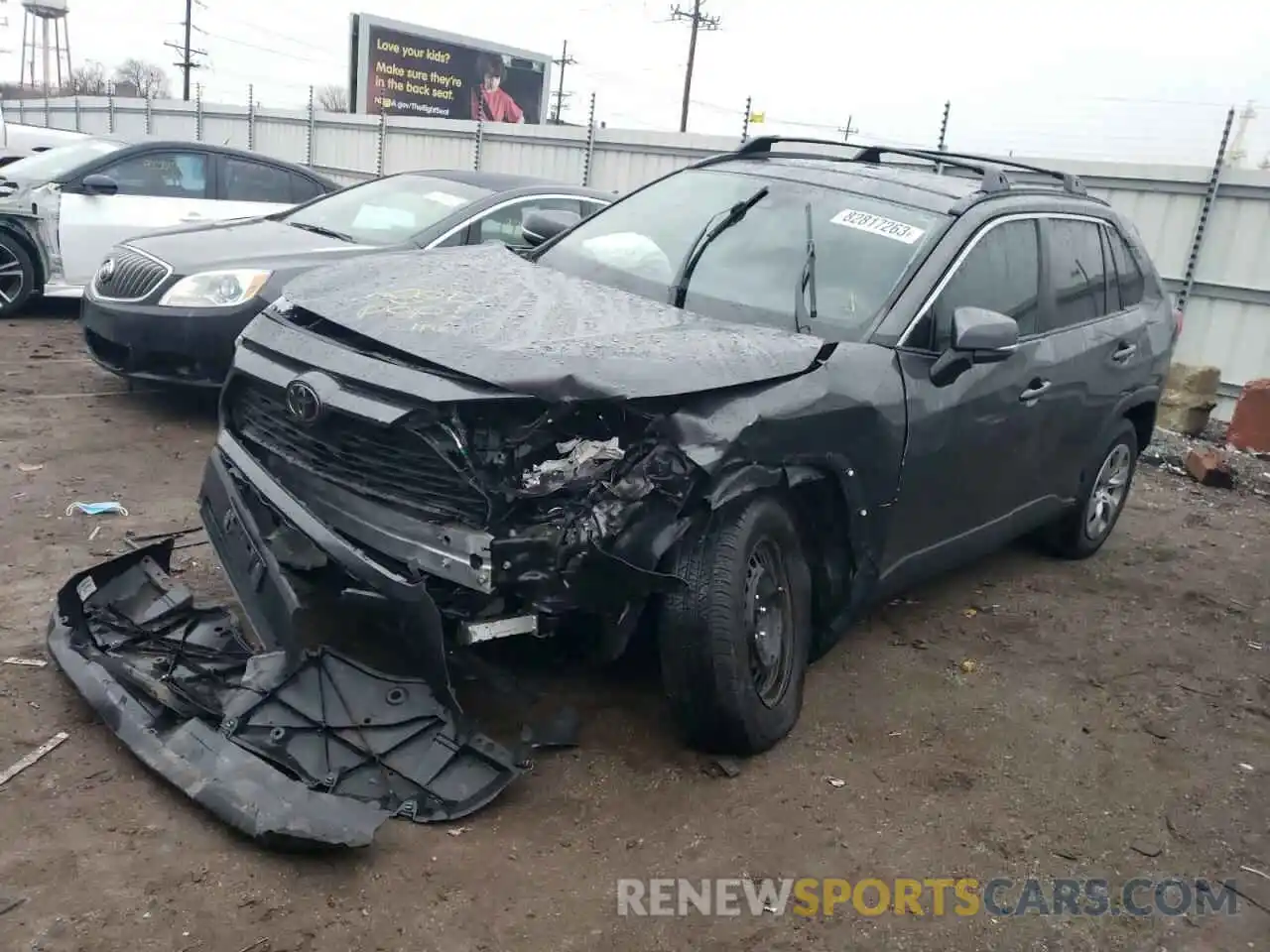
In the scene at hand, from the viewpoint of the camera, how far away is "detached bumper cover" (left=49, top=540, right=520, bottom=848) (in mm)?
2650

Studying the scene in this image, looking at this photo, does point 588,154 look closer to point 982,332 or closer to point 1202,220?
point 1202,220

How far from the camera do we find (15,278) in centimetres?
874

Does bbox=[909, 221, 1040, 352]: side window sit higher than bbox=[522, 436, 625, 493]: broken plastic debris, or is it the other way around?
bbox=[909, 221, 1040, 352]: side window

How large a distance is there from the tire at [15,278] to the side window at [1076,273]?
316 inches

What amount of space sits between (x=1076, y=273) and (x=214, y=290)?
4532 millimetres

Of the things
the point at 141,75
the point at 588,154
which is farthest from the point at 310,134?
the point at 141,75

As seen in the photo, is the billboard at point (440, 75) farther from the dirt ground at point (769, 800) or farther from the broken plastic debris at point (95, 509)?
the dirt ground at point (769, 800)

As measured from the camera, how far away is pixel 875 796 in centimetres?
337

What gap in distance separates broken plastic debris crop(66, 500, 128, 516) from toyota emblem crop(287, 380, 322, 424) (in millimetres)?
2114

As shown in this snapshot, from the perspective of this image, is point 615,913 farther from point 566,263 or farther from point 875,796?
point 566,263

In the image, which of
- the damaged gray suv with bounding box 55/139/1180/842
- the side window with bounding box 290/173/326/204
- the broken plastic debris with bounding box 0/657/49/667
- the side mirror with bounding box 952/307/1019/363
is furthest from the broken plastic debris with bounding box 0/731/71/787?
the side window with bounding box 290/173/326/204

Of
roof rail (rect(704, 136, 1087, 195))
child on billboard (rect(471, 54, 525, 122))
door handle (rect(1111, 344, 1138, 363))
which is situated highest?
child on billboard (rect(471, 54, 525, 122))

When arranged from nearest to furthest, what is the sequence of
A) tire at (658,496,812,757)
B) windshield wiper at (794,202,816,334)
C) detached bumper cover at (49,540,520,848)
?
detached bumper cover at (49,540,520,848)
tire at (658,496,812,757)
windshield wiper at (794,202,816,334)

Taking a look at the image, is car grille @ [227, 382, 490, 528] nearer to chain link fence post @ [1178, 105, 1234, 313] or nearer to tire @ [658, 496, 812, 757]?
tire @ [658, 496, 812, 757]
